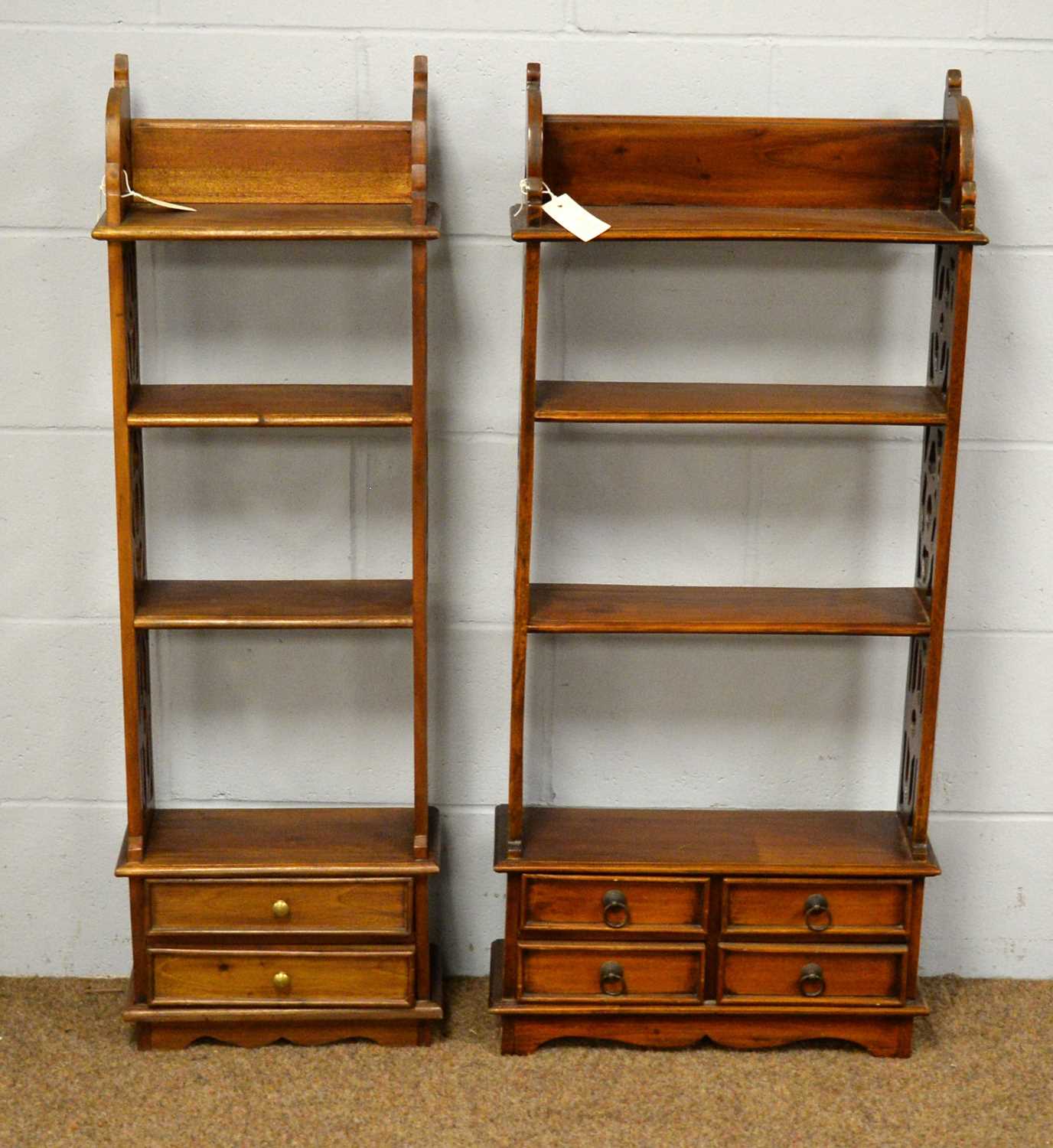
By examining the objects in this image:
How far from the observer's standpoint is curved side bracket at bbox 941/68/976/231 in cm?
225

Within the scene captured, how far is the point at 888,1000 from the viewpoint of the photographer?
263 centimetres

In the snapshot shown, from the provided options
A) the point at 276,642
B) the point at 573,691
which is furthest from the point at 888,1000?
the point at 276,642

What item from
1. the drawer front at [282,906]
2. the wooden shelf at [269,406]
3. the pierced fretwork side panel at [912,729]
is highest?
the wooden shelf at [269,406]

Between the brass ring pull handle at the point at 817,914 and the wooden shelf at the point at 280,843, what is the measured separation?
2.02ft

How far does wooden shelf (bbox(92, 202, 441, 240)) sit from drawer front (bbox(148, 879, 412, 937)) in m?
1.04

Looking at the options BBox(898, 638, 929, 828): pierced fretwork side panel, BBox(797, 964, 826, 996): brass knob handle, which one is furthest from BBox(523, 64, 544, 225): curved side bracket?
BBox(797, 964, 826, 996): brass knob handle

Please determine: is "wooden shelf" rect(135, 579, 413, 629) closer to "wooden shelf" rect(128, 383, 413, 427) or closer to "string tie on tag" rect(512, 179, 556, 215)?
"wooden shelf" rect(128, 383, 413, 427)

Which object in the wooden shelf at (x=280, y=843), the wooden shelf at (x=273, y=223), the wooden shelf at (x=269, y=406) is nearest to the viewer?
the wooden shelf at (x=273, y=223)

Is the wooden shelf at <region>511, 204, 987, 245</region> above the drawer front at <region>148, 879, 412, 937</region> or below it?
above

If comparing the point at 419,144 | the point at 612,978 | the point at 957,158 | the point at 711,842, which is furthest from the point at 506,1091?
the point at 957,158

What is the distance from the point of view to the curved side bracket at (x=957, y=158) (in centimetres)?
225

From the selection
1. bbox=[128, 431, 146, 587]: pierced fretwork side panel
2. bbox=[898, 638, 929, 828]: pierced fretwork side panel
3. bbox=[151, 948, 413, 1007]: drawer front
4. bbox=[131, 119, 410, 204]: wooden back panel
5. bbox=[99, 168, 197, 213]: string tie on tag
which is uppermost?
bbox=[131, 119, 410, 204]: wooden back panel

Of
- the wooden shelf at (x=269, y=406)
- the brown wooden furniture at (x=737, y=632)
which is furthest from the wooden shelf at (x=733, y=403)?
the wooden shelf at (x=269, y=406)

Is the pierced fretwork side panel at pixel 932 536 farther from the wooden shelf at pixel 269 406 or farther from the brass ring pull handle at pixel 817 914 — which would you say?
the wooden shelf at pixel 269 406
